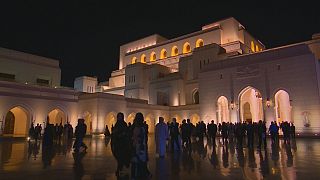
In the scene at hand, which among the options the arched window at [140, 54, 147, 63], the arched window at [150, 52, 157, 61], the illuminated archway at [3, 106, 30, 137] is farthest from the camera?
the arched window at [140, 54, 147, 63]

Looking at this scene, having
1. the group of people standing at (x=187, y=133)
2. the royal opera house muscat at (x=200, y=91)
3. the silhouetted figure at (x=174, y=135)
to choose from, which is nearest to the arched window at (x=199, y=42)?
the royal opera house muscat at (x=200, y=91)

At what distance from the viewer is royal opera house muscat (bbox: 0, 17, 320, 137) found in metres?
23.5

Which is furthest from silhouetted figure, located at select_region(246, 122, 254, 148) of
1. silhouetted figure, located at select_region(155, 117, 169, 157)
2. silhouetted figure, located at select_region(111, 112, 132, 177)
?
silhouetted figure, located at select_region(111, 112, 132, 177)

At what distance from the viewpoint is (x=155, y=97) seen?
131 ft

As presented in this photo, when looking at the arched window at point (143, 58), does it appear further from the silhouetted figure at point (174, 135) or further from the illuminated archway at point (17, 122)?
the silhouetted figure at point (174, 135)

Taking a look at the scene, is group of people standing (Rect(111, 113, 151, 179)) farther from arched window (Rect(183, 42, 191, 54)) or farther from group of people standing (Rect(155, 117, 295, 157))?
arched window (Rect(183, 42, 191, 54))

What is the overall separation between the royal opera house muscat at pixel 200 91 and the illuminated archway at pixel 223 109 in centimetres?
1

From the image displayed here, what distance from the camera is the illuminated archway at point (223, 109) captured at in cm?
2922

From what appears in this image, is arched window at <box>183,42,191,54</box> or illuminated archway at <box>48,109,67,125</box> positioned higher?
arched window at <box>183,42,191,54</box>

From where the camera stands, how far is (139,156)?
5.80 meters

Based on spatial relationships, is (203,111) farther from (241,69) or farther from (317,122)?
(317,122)

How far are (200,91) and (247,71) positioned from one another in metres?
6.33

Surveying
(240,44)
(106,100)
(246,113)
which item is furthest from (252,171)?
(240,44)

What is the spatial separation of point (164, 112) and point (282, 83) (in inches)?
640
